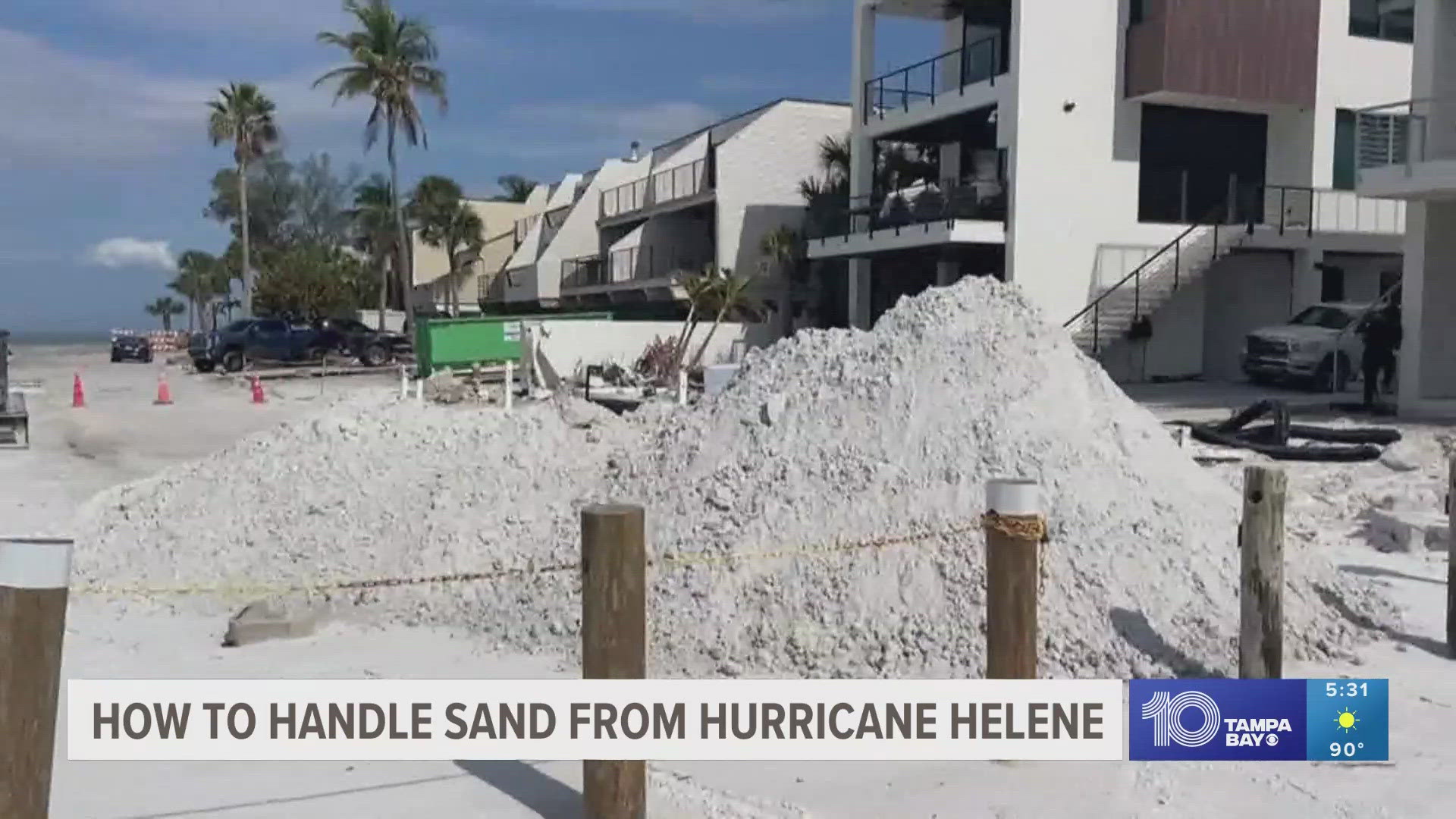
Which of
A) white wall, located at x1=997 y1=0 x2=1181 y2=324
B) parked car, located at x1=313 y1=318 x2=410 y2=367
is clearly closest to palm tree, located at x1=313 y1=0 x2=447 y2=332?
parked car, located at x1=313 y1=318 x2=410 y2=367

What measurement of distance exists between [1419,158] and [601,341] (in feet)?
56.4

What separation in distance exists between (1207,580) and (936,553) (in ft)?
4.89

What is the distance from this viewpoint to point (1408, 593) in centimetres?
875

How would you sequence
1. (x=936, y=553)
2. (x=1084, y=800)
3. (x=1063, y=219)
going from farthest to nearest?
(x=1063, y=219)
(x=936, y=553)
(x=1084, y=800)

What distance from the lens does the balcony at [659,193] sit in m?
42.6

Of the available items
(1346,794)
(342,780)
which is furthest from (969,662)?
(342,780)

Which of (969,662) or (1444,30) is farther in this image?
(1444,30)

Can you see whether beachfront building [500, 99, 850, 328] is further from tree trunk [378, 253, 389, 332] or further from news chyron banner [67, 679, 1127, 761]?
news chyron banner [67, 679, 1127, 761]

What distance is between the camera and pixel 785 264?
38031 millimetres

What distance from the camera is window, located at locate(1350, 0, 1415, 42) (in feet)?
99.9

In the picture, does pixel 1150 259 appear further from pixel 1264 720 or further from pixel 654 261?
pixel 1264 720

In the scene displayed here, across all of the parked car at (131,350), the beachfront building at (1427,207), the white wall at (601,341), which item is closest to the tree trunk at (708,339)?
the white wall at (601,341)

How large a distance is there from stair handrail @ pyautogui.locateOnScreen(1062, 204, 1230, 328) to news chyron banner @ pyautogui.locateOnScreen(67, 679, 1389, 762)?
74.1 feet

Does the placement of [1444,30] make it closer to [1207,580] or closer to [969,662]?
[1207,580]
